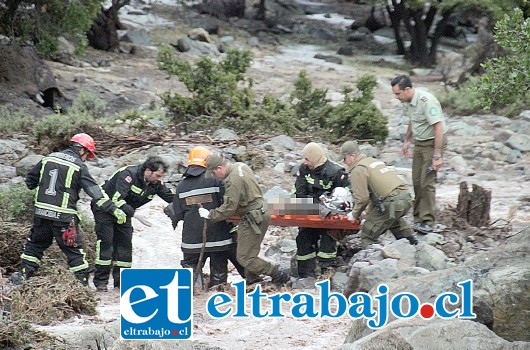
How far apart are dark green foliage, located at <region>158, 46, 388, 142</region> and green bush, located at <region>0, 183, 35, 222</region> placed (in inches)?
208

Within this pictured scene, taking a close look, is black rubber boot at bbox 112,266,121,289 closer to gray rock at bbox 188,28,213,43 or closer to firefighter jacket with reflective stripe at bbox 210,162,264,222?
firefighter jacket with reflective stripe at bbox 210,162,264,222

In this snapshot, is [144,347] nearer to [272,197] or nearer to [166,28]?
[272,197]

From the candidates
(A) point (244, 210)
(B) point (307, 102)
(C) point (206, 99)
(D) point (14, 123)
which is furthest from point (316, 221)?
(D) point (14, 123)

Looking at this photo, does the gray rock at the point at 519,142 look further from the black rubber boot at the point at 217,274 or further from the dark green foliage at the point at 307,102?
the black rubber boot at the point at 217,274

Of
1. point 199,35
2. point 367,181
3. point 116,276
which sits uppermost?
point 367,181

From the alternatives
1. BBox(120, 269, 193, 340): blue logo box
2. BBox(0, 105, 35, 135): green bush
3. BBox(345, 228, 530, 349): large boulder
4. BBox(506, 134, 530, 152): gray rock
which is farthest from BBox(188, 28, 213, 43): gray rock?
BBox(120, 269, 193, 340): blue logo box

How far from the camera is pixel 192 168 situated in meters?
9.73

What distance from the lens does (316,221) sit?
32.3 ft

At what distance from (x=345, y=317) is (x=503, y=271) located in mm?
1755

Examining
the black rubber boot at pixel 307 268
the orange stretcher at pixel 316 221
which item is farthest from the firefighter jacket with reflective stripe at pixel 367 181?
the black rubber boot at pixel 307 268

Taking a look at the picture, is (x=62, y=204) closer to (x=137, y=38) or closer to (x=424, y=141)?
(x=424, y=141)

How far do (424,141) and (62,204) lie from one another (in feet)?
13.3

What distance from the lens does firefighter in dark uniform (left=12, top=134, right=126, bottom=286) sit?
9.32 metres

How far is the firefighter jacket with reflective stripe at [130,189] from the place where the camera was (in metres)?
9.78
